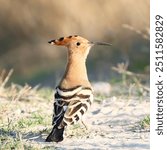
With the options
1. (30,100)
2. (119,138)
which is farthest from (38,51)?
(119,138)

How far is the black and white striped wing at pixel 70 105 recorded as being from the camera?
243 inches

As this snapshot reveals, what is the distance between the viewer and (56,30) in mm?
15297

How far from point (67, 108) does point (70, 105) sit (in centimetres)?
4

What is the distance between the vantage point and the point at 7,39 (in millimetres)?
15820

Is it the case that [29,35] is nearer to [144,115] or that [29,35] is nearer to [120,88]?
[120,88]

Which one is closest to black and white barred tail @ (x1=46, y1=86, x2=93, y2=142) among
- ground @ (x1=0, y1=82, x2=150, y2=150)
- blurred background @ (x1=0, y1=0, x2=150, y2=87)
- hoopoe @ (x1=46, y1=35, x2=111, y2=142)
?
hoopoe @ (x1=46, y1=35, x2=111, y2=142)

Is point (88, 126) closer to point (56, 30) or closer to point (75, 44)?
point (75, 44)

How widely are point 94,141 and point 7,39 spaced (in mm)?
9668

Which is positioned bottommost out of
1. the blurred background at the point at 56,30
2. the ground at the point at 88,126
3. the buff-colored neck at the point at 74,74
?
the ground at the point at 88,126

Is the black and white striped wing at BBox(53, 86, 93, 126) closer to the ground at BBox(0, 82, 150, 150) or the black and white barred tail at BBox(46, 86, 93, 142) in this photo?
the black and white barred tail at BBox(46, 86, 93, 142)

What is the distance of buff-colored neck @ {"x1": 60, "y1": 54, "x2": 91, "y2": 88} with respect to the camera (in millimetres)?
6405

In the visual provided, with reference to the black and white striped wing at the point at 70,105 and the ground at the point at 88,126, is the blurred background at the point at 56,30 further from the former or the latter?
→ the black and white striped wing at the point at 70,105

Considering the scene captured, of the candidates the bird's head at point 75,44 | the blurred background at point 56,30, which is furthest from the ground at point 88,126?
the blurred background at point 56,30

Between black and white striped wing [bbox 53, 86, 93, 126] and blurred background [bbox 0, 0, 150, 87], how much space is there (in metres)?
8.13
